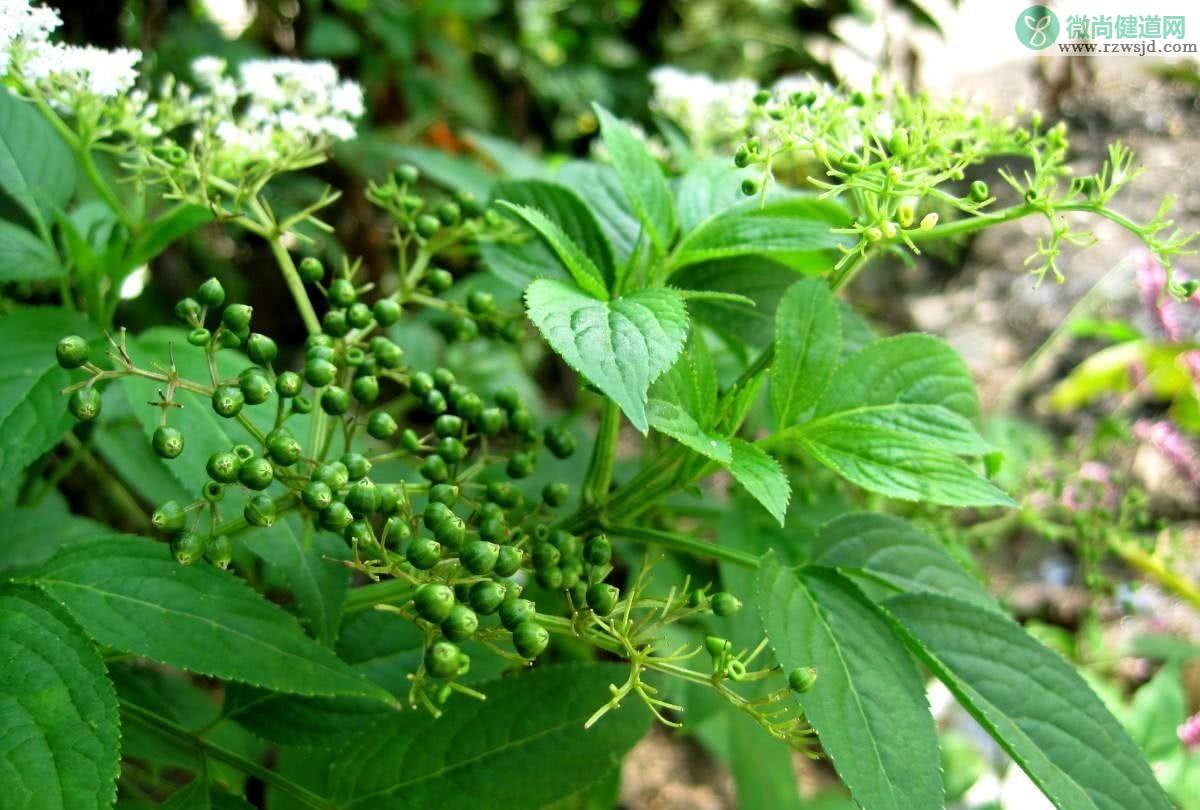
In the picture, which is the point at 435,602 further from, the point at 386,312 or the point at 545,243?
the point at 545,243

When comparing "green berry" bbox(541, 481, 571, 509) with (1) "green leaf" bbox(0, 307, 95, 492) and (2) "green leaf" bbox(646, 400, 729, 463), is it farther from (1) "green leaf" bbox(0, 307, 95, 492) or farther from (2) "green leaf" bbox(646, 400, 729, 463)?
(1) "green leaf" bbox(0, 307, 95, 492)

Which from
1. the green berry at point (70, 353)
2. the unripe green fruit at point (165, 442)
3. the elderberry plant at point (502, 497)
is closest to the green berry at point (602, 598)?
the elderberry plant at point (502, 497)

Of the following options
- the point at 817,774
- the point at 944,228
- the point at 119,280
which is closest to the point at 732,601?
the point at 944,228

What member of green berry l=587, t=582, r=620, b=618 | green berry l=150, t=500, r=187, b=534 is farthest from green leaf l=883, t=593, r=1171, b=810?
green berry l=150, t=500, r=187, b=534

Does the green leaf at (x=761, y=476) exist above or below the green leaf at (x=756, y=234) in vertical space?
below

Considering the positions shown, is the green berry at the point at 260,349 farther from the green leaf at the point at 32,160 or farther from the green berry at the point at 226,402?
the green leaf at the point at 32,160
